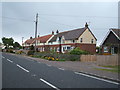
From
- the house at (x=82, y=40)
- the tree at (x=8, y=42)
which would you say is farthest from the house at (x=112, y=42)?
the tree at (x=8, y=42)

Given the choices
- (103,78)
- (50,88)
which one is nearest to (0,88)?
(50,88)

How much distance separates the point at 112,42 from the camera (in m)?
30.8

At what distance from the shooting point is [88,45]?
4588cm

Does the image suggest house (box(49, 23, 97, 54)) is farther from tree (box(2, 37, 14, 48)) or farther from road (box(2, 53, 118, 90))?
tree (box(2, 37, 14, 48))

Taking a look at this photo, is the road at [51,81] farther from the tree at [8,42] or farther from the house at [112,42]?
the tree at [8,42]

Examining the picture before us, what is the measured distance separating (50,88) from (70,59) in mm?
20314

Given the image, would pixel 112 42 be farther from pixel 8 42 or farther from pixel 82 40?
pixel 8 42

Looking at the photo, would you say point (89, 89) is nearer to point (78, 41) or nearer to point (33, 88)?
point (33, 88)

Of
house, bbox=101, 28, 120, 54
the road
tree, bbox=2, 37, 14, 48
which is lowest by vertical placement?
the road

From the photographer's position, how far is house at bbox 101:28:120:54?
2959 cm

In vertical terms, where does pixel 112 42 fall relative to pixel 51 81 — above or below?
above

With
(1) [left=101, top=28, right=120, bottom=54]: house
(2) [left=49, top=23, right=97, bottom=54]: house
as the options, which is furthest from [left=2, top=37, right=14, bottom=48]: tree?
(1) [left=101, top=28, right=120, bottom=54]: house

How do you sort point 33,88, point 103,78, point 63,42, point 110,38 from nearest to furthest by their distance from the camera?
1. point 33,88
2. point 103,78
3. point 110,38
4. point 63,42

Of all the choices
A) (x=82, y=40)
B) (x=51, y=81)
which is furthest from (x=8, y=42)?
(x=51, y=81)
